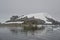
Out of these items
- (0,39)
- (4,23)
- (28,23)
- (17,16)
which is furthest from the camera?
(17,16)

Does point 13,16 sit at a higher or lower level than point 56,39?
higher

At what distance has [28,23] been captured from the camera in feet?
59.6

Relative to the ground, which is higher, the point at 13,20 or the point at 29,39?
the point at 13,20

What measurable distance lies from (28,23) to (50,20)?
4.70m

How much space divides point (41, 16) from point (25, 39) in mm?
14230

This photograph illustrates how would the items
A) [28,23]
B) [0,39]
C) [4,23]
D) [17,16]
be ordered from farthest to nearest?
[17,16]
[4,23]
[28,23]
[0,39]

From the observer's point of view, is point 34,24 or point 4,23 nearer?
point 34,24

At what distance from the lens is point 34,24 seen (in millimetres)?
18844

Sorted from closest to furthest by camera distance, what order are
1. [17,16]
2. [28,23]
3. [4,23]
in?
[28,23] < [4,23] < [17,16]

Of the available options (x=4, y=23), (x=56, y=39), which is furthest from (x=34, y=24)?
(x=56, y=39)

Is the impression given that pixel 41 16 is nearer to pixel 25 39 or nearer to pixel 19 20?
pixel 19 20

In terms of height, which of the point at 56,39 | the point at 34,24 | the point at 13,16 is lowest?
the point at 56,39

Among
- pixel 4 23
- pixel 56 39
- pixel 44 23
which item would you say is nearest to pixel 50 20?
pixel 44 23

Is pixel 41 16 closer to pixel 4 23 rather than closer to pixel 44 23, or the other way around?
pixel 44 23
